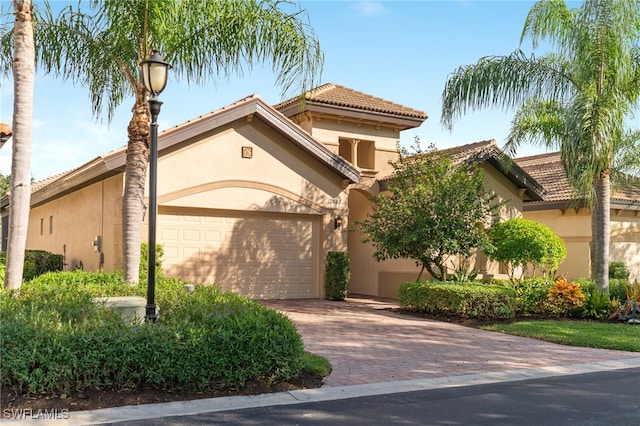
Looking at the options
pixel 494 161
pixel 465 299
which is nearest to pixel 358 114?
pixel 494 161

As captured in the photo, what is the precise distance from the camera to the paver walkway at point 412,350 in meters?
8.95

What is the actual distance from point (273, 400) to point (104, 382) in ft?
6.11

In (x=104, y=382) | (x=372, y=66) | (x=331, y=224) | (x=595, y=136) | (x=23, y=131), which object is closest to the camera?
(x=104, y=382)

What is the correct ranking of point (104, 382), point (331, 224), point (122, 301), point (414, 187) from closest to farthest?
point (104, 382) → point (122, 301) → point (414, 187) → point (331, 224)

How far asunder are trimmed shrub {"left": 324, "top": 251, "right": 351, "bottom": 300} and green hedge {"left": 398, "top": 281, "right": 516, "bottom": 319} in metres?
3.04

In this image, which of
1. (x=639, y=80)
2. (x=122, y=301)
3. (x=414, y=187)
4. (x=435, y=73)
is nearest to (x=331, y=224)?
(x=414, y=187)

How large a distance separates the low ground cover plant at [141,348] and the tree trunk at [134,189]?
3274mm

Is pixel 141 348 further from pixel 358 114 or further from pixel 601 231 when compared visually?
pixel 358 114

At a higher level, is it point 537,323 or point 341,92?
point 341,92

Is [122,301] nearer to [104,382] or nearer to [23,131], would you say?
[104,382]

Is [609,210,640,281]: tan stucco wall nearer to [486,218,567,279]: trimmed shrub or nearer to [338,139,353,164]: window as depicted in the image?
[486,218,567,279]: trimmed shrub

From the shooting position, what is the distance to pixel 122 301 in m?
8.80

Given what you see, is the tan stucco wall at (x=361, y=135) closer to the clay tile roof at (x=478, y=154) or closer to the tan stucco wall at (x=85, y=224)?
the clay tile roof at (x=478, y=154)

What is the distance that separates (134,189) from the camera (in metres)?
11.7
